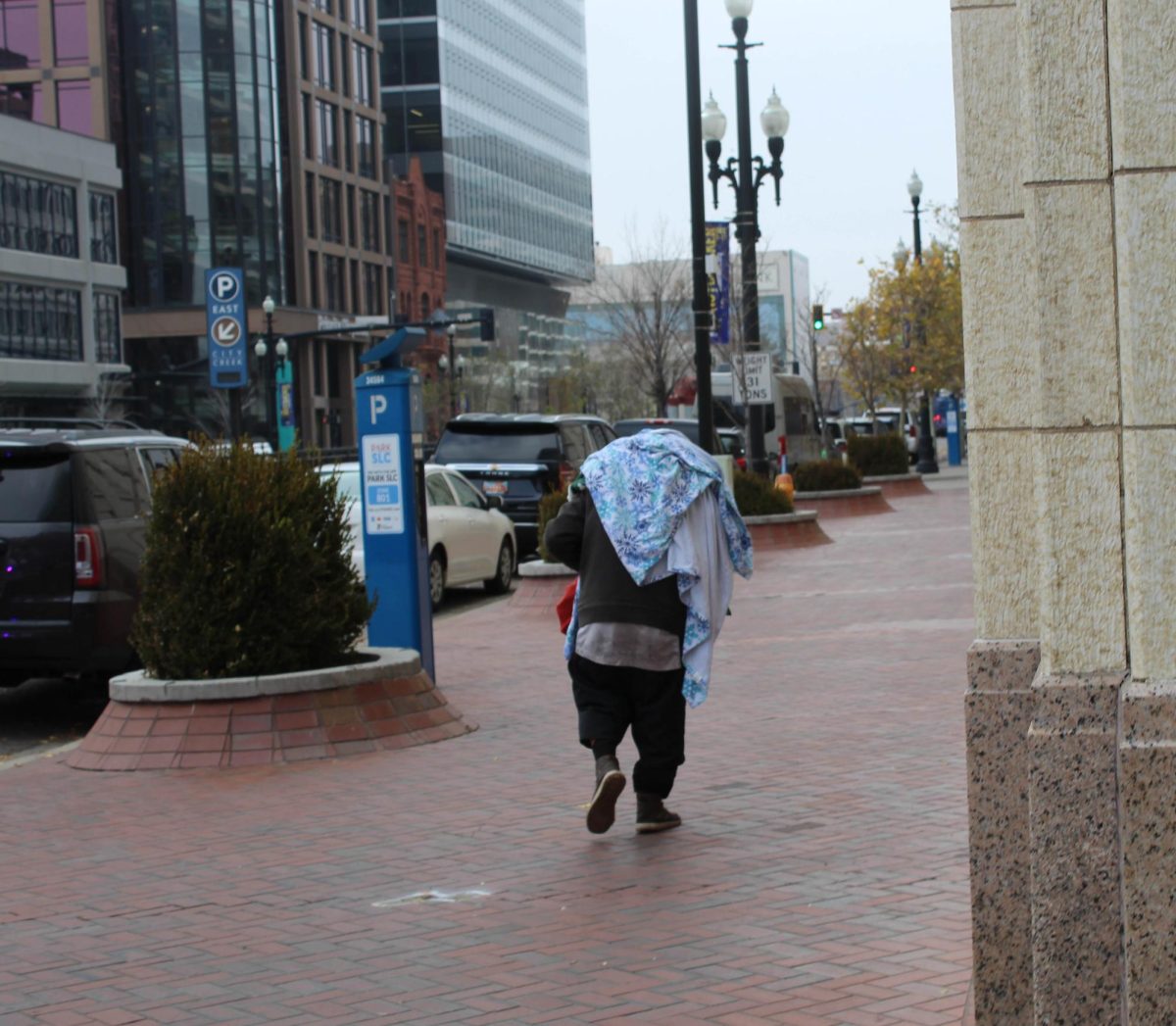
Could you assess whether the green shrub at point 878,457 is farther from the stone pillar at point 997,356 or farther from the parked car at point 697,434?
the stone pillar at point 997,356

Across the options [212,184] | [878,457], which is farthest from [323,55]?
[878,457]

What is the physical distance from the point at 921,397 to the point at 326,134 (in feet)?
128

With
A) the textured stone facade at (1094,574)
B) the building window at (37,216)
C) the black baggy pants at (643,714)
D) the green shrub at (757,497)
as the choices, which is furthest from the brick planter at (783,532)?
the building window at (37,216)

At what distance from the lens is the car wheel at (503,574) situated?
65.8ft

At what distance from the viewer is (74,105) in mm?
78062

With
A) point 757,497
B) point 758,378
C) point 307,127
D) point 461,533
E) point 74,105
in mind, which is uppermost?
point 307,127

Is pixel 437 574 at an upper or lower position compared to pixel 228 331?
lower

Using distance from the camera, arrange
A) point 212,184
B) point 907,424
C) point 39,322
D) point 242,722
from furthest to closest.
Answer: point 212,184 < point 907,424 < point 39,322 < point 242,722

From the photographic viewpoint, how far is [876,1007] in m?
4.95

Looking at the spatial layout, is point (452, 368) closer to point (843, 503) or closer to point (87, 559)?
point (843, 503)

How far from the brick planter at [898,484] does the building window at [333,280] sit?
52.6m

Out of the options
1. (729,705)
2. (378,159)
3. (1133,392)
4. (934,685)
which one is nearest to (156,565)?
(729,705)

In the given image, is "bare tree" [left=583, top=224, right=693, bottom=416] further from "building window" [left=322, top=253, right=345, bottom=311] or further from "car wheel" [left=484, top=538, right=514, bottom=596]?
"car wheel" [left=484, top=538, right=514, bottom=596]

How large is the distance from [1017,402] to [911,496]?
32667 millimetres
